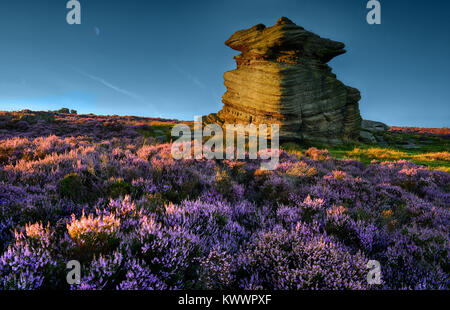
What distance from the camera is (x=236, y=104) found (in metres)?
20.5

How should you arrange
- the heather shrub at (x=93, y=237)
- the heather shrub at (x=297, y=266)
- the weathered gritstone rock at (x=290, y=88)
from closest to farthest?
the heather shrub at (x=297, y=266) → the heather shrub at (x=93, y=237) → the weathered gritstone rock at (x=290, y=88)

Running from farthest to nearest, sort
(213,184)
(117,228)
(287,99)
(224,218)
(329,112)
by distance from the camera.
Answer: (329,112) → (287,99) → (213,184) → (224,218) → (117,228)

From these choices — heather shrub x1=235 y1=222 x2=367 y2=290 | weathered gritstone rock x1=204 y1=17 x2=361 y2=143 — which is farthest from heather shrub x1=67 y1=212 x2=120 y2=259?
weathered gritstone rock x1=204 y1=17 x2=361 y2=143

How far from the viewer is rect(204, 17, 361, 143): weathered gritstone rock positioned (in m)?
17.9

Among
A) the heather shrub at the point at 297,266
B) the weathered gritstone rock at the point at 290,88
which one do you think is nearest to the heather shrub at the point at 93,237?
the heather shrub at the point at 297,266

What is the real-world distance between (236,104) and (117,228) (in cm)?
1879

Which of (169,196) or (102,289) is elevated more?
(169,196)

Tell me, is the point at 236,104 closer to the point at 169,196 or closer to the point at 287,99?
the point at 287,99

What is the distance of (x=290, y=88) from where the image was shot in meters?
17.8

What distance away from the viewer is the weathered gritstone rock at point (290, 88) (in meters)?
17.9

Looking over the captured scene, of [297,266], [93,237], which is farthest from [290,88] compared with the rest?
[93,237]

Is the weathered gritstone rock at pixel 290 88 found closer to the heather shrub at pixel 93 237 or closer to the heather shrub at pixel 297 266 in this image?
the heather shrub at pixel 297 266
